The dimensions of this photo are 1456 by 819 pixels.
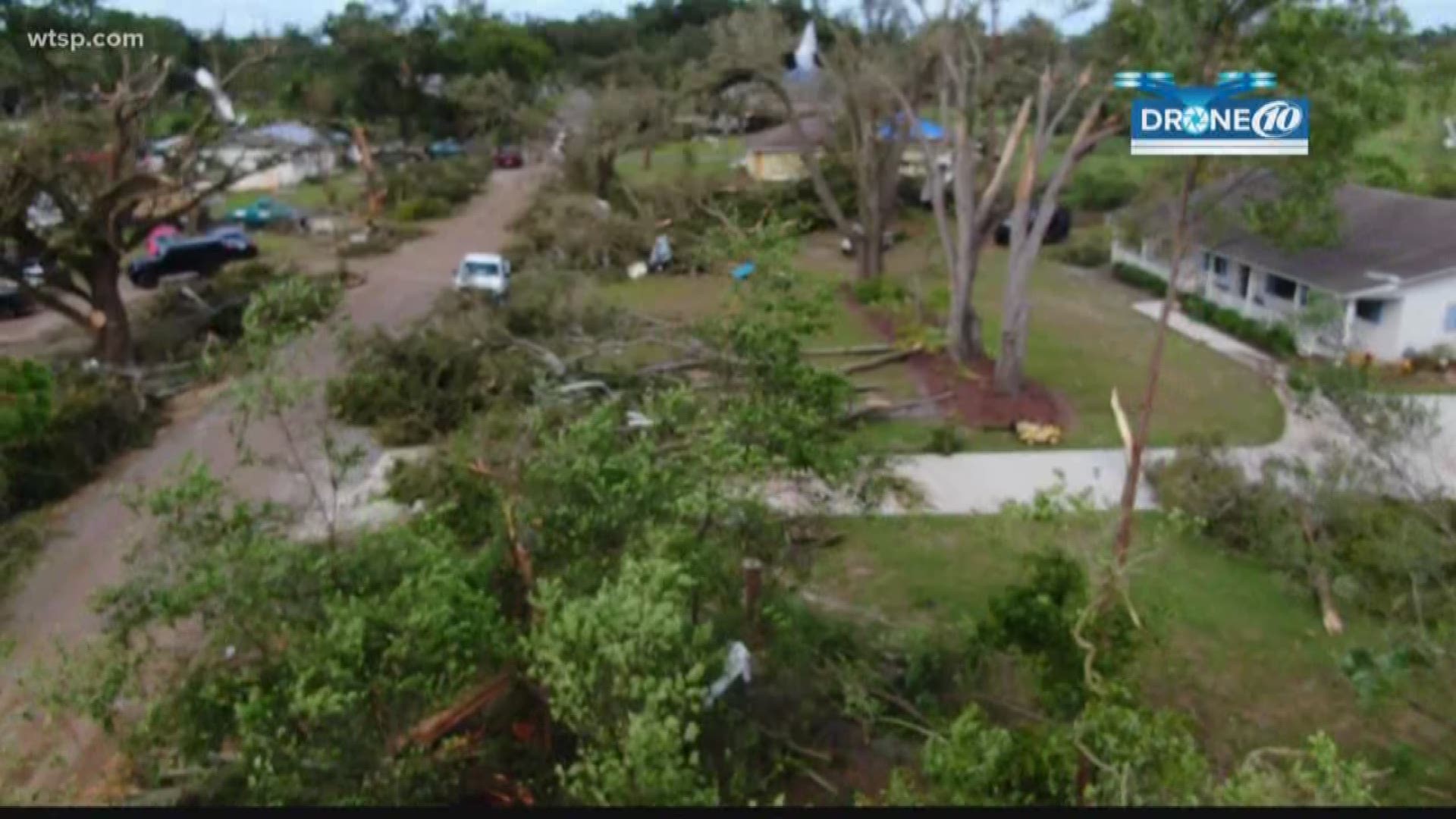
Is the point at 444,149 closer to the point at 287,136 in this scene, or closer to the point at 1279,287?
the point at 287,136

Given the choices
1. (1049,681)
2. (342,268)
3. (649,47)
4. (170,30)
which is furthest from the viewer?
(649,47)

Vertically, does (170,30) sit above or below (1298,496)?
above

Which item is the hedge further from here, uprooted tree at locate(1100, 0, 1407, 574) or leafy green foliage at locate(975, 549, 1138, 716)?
leafy green foliage at locate(975, 549, 1138, 716)

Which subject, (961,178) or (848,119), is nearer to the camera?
(961,178)

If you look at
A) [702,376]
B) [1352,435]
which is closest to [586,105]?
[702,376]

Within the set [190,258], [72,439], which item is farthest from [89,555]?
[190,258]

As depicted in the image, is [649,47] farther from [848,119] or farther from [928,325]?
[928,325]

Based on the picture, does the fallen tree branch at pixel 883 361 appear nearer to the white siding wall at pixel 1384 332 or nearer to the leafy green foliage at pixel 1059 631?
the white siding wall at pixel 1384 332
